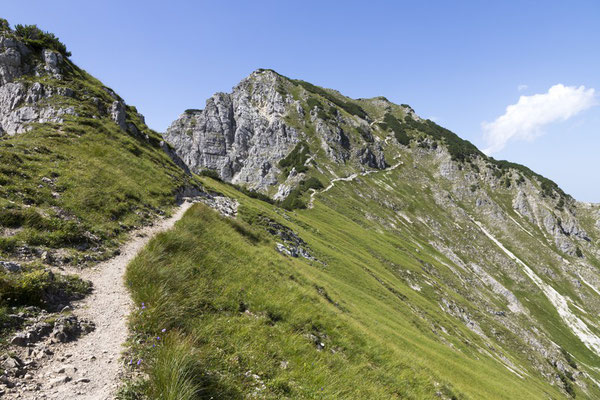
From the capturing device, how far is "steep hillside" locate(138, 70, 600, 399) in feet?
30.7

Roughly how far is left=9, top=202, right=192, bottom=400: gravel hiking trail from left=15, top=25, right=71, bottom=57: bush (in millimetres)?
41580

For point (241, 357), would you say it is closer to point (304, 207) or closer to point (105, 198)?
point (105, 198)

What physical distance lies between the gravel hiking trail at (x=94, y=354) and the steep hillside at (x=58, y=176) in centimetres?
85

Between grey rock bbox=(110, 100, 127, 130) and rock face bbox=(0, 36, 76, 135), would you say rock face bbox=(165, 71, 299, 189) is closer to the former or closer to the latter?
grey rock bbox=(110, 100, 127, 130)

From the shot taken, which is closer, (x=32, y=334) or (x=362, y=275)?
(x=32, y=334)

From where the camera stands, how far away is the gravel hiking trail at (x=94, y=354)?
5.84m

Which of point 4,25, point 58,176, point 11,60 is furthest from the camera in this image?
point 4,25

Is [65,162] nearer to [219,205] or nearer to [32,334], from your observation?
[32,334]

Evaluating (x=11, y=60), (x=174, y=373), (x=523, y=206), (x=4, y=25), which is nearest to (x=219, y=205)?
(x=11, y=60)

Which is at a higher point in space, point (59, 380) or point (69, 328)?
point (59, 380)

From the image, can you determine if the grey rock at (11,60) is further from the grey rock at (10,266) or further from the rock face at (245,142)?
the rock face at (245,142)

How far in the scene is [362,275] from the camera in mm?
45188

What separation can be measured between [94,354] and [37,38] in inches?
1905

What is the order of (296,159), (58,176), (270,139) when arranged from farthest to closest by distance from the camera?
(270,139) < (296,159) < (58,176)
